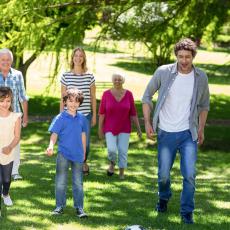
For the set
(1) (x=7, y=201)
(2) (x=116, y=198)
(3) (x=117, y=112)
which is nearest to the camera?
(1) (x=7, y=201)

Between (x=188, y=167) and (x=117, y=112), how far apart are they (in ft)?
9.88

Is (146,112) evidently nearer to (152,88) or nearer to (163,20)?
(152,88)

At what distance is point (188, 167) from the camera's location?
22.5 feet

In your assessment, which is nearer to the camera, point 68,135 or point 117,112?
point 68,135

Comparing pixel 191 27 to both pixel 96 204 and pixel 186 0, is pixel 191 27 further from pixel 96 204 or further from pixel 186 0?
pixel 96 204

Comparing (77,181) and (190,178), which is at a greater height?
(190,178)

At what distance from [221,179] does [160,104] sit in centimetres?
484

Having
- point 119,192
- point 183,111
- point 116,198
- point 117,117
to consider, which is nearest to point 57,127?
point 183,111

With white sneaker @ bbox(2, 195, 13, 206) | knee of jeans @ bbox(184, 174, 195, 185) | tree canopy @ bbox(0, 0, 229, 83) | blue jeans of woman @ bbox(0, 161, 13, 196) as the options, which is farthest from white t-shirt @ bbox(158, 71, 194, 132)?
tree canopy @ bbox(0, 0, 229, 83)

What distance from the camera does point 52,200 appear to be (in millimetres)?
7906

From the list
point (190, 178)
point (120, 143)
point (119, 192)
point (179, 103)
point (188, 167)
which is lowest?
point (119, 192)

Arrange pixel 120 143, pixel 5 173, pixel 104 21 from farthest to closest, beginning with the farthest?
pixel 104 21 < pixel 120 143 < pixel 5 173

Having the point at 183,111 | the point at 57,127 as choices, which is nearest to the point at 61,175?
the point at 57,127

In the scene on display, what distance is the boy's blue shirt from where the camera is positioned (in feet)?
22.7
